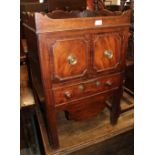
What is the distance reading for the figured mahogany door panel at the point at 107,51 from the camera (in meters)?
1.16

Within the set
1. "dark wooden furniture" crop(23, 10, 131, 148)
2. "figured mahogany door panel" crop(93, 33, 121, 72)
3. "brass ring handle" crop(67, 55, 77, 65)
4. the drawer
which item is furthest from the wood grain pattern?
"brass ring handle" crop(67, 55, 77, 65)

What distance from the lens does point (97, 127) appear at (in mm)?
1521

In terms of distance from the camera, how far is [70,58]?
1081mm

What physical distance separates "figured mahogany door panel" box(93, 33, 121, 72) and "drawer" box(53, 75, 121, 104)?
10 centimetres

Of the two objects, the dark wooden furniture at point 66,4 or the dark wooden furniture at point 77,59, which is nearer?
the dark wooden furniture at point 77,59

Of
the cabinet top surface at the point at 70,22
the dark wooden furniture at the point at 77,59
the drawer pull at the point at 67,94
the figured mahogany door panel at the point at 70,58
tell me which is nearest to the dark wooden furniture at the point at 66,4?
the dark wooden furniture at the point at 77,59

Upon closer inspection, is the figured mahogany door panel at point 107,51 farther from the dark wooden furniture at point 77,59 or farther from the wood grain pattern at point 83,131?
the wood grain pattern at point 83,131

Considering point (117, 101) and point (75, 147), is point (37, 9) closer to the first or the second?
point (117, 101)

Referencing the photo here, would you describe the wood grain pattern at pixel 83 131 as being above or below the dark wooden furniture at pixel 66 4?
below

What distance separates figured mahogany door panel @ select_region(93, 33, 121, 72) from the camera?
116 centimetres
